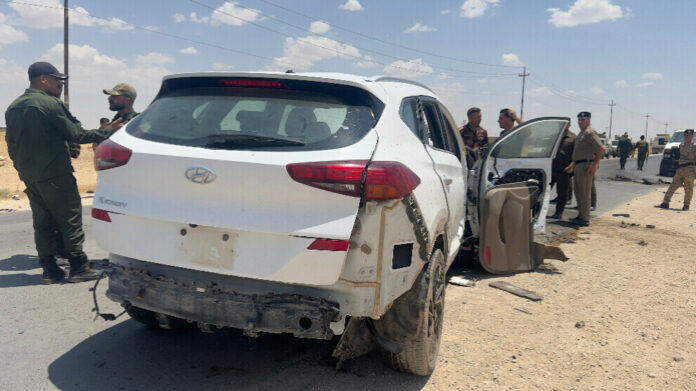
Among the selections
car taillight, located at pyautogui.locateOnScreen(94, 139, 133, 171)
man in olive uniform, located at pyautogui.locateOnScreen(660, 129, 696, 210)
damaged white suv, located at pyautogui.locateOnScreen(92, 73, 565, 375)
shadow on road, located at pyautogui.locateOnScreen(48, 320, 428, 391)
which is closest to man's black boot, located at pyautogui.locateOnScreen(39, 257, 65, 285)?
shadow on road, located at pyautogui.locateOnScreen(48, 320, 428, 391)

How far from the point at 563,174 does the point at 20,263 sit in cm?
877

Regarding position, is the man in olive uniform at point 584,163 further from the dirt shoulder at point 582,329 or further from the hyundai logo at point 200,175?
the hyundai logo at point 200,175

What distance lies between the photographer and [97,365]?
3135mm

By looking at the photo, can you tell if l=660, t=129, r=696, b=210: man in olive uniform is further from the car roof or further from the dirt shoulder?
the car roof

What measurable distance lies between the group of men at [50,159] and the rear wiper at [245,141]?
2656 mm

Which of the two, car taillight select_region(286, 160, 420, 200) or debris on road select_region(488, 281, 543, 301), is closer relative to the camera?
car taillight select_region(286, 160, 420, 200)

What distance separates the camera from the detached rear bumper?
7.83 feet

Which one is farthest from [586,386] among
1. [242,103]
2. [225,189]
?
[242,103]

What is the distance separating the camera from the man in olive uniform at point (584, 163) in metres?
9.06

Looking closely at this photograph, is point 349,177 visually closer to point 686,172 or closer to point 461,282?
point 461,282

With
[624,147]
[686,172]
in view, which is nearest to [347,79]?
[686,172]

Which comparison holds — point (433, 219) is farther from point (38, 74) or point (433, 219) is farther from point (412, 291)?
point (38, 74)

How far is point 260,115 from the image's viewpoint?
2.66m

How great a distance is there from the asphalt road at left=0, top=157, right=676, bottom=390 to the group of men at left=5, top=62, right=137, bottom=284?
722 mm
